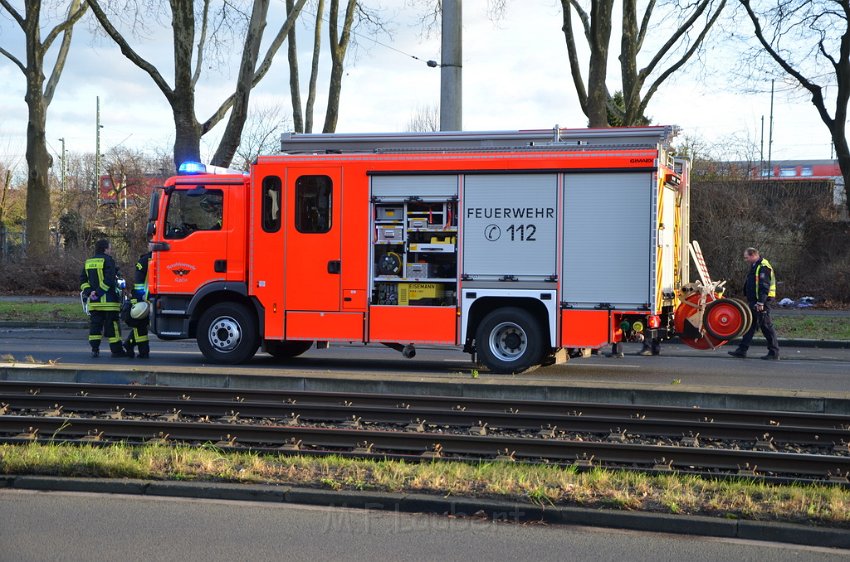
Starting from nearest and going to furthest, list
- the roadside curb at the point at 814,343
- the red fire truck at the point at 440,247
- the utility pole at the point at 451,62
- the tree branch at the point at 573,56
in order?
1. the red fire truck at the point at 440,247
2. the utility pole at the point at 451,62
3. the roadside curb at the point at 814,343
4. the tree branch at the point at 573,56

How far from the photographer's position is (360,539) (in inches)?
233

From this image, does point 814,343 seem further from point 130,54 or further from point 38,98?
point 38,98

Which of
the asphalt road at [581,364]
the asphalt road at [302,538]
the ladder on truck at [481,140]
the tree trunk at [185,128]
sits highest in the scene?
the tree trunk at [185,128]

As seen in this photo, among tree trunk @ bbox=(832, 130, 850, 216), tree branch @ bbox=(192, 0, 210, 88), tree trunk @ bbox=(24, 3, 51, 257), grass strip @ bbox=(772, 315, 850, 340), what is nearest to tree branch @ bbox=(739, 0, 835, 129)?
tree trunk @ bbox=(832, 130, 850, 216)

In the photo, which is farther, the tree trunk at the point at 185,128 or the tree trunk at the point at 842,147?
the tree trunk at the point at 842,147

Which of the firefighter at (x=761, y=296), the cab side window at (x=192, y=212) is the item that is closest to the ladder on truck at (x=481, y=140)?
the cab side window at (x=192, y=212)

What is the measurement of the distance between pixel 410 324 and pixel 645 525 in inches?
276

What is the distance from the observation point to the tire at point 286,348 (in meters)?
14.7

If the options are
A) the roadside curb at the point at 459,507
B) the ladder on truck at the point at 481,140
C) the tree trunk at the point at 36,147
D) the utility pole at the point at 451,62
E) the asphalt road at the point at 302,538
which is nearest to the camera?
the asphalt road at the point at 302,538

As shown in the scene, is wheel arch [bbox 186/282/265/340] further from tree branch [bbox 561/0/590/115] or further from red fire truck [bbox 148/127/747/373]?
tree branch [bbox 561/0/590/115]

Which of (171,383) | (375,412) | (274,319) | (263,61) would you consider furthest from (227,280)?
(263,61)

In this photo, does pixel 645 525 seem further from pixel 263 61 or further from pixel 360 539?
pixel 263 61

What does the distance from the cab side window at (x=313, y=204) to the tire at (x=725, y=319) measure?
5.24 m

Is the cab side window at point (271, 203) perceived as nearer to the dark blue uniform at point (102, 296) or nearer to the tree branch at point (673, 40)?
the dark blue uniform at point (102, 296)
